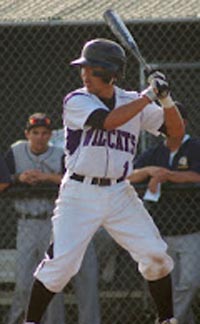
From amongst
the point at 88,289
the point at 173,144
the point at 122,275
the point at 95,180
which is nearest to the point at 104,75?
the point at 95,180

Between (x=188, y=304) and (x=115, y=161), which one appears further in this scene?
(x=188, y=304)

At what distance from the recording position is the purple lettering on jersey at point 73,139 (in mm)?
7402

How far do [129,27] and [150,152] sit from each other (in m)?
1.27

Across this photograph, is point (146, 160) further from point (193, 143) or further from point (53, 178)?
point (53, 178)

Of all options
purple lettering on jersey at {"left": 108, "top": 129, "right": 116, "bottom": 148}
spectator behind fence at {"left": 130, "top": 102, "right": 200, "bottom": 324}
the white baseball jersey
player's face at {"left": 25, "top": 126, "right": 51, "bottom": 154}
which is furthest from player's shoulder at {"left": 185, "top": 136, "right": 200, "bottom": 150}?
purple lettering on jersey at {"left": 108, "top": 129, "right": 116, "bottom": 148}

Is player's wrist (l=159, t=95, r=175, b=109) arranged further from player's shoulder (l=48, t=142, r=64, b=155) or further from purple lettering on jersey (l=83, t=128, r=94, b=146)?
player's shoulder (l=48, t=142, r=64, b=155)

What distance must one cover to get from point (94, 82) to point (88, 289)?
1.81m

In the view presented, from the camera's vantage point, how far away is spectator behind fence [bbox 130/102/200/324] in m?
8.52

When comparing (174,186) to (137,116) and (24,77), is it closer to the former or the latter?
(137,116)

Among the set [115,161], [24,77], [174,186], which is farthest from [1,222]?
[115,161]

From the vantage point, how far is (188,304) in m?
8.65

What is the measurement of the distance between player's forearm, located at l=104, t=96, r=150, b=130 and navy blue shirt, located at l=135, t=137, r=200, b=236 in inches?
57.0

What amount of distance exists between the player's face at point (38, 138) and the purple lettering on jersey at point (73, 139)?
1337mm

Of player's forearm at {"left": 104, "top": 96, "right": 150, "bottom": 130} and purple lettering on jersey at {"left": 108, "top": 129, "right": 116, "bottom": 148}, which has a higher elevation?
player's forearm at {"left": 104, "top": 96, "right": 150, "bottom": 130}
